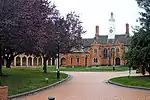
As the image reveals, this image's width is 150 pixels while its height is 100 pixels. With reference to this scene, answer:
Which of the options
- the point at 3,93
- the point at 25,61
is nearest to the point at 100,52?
the point at 25,61

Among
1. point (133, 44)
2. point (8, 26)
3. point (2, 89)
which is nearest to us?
point (2, 89)

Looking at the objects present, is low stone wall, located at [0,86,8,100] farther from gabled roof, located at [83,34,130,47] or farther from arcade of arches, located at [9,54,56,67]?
gabled roof, located at [83,34,130,47]

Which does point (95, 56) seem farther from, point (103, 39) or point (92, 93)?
point (92, 93)

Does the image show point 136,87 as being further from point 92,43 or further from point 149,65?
point 92,43

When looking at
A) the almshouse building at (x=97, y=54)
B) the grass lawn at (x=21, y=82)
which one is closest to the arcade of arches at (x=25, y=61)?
the almshouse building at (x=97, y=54)

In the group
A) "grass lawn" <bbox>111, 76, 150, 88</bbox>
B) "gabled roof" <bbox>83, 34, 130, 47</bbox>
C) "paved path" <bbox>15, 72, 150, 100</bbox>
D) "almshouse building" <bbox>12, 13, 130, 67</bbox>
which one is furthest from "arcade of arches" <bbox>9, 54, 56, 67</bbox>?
"paved path" <bbox>15, 72, 150, 100</bbox>

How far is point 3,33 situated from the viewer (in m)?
21.6

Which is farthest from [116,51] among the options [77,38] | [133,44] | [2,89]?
[2,89]

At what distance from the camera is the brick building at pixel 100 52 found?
103375 mm

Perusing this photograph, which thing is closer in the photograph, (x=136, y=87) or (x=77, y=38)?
(x=136, y=87)

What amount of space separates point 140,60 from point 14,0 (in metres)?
17.6

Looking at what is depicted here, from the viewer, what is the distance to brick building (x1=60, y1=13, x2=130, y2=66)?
103375 mm

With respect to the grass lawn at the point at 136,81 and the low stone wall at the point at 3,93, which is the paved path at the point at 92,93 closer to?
the grass lawn at the point at 136,81

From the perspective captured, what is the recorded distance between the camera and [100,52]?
107812mm
